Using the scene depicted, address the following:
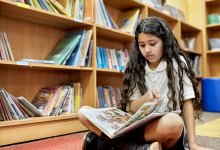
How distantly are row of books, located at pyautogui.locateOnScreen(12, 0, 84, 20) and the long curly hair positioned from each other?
75 centimetres

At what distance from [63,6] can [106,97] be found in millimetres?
773

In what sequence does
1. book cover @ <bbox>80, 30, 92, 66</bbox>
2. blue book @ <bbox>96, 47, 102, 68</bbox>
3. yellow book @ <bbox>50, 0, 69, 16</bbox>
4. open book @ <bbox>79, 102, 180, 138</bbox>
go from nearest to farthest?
open book @ <bbox>79, 102, 180, 138</bbox>, yellow book @ <bbox>50, 0, 69, 16</bbox>, book cover @ <bbox>80, 30, 92, 66</bbox>, blue book @ <bbox>96, 47, 102, 68</bbox>

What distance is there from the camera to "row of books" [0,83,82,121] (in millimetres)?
1443

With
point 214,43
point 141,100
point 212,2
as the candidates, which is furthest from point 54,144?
point 212,2

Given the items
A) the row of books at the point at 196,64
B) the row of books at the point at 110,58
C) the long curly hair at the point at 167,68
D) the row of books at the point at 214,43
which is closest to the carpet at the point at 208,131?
the long curly hair at the point at 167,68

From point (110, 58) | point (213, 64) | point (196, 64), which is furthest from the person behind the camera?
point (213, 64)

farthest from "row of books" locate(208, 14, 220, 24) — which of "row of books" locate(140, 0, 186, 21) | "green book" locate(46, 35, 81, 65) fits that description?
"green book" locate(46, 35, 81, 65)

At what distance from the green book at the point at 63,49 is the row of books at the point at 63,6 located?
16 centimetres

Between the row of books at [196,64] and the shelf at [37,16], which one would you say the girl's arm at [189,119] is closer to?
the shelf at [37,16]

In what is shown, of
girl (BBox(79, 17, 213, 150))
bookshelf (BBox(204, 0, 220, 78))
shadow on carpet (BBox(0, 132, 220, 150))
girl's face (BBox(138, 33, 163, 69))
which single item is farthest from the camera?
bookshelf (BBox(204, 0, 220, 78))

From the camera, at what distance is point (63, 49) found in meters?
1.82

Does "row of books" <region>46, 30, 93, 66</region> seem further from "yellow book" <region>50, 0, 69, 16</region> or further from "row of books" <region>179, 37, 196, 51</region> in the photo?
"row of books" <region>179, 37, 196, 51</region>

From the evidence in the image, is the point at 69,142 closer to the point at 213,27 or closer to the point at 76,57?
the point at 76,57

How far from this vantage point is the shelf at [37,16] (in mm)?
1481
